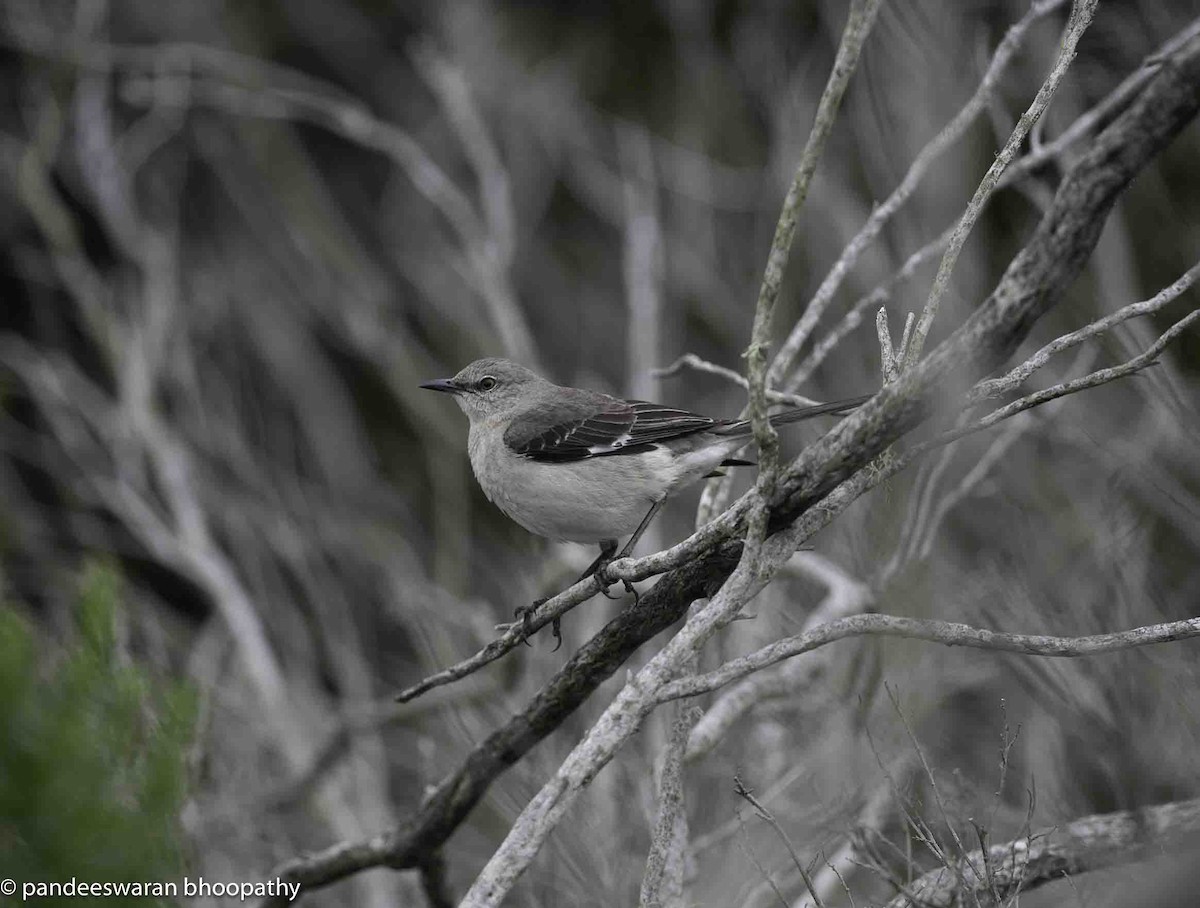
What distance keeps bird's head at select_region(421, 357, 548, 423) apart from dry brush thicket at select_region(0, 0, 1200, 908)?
1.09m

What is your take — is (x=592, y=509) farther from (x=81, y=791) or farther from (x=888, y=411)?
(x=81, y=791)

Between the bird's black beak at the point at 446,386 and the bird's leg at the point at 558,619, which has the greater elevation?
the bird's black beak at the point at 446,386

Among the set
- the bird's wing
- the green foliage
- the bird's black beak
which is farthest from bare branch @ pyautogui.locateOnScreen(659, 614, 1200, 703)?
the bird's black beak

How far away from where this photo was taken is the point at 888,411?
7.05ft

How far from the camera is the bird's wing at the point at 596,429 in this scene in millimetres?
4312

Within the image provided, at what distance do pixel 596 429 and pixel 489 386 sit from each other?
891 mm

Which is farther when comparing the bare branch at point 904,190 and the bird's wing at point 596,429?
the bird's wing at point 596,429

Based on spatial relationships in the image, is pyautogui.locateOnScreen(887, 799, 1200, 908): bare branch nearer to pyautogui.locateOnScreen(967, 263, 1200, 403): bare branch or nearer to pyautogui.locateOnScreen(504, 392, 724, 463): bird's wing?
pyautogui.locateOnScreen(967, 263, 1200, 403): bare branch

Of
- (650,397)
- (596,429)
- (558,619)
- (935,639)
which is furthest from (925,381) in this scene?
(650,397)

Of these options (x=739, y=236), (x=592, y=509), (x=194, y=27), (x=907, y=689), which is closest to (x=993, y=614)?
(x=907, y=689)

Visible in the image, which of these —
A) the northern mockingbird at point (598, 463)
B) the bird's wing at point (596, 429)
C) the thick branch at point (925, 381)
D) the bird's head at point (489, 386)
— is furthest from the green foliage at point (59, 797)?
the bird's head at point (489, 386)

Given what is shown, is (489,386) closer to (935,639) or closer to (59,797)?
(935,639)

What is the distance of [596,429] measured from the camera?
14.7 feet

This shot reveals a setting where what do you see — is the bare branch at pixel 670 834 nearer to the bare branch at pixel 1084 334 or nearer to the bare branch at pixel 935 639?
the bare branch at pixel 935 639
